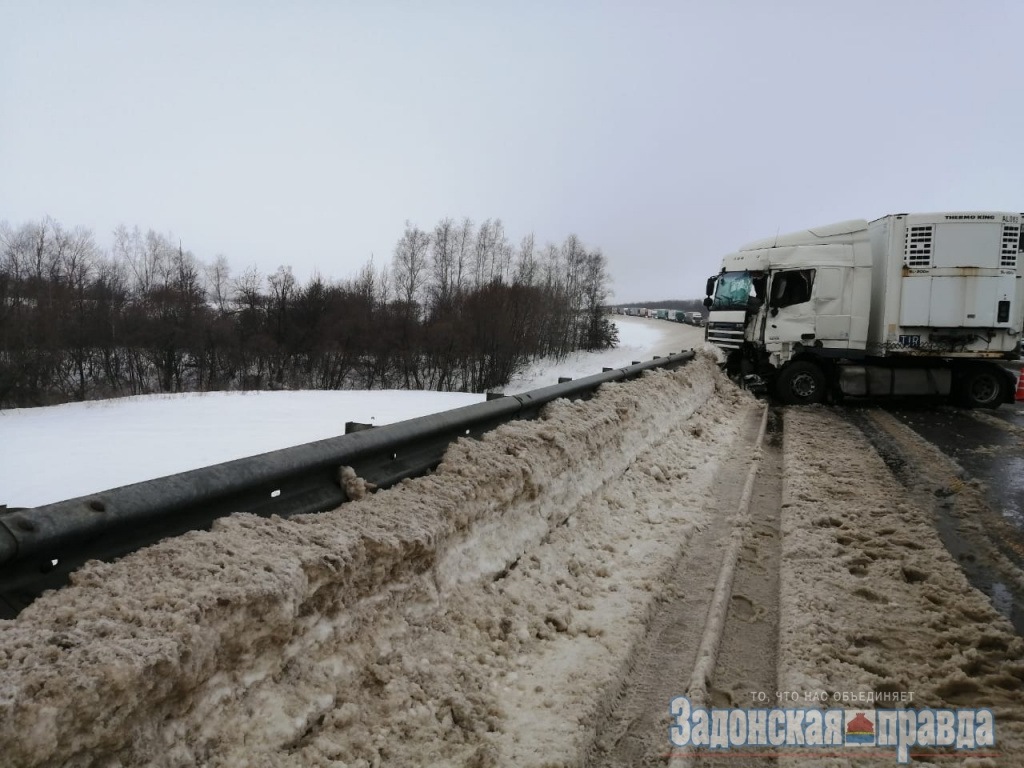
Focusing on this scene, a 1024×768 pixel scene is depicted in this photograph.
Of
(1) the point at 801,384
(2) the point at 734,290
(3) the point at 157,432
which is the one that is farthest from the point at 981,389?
(3) the point at 157,432

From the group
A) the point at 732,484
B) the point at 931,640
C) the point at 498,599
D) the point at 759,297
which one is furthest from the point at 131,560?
the point at 759,297

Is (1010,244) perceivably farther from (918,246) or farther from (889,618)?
(889,618)

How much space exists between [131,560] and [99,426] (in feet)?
40.5

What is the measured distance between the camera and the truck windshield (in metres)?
14.7

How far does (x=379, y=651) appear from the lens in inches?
98.9

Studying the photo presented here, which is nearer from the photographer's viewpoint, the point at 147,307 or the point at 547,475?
the point at 547,475

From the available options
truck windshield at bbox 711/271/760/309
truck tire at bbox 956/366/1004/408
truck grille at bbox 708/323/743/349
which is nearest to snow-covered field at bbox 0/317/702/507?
truck grille at bbox 708/323/743/349

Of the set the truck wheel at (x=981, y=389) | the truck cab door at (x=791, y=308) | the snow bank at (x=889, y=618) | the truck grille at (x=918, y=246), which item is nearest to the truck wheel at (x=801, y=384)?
the truck cab door at (x=791, y=308)

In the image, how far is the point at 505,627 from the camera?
3176 millimetres

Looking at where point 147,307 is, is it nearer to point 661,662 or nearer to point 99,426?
point 99,426

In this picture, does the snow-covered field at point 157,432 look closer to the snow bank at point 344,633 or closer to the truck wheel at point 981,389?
the snow bank at point 344,633

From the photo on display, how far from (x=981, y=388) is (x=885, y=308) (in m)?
3.23

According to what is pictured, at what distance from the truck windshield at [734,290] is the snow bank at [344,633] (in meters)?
11.7

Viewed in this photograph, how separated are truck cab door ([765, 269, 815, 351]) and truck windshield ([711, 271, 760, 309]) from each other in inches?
20.8
